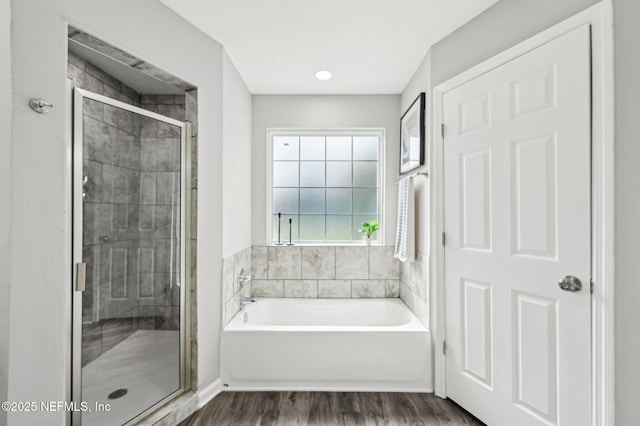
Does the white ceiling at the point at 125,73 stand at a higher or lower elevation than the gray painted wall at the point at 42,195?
higher

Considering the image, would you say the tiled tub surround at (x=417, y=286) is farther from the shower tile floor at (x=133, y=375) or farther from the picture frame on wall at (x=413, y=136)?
the shower tile floor at (x=133, y=375)

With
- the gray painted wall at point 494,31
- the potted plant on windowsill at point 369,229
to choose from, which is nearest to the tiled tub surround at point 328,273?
the potted plant on windowsill at point 369,229

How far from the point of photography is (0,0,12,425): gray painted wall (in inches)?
44.1

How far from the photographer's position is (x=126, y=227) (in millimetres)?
1723

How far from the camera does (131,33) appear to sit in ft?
5.19

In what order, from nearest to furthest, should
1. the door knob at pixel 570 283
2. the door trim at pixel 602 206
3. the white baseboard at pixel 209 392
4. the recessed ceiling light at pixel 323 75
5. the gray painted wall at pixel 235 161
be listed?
the door trim at pixel 602 206
the door knob at pixel 570 283
the white baseboard at pixel 209 392
the gray painted wall at pixel 235 161
the recessed ceiling light at pixel 323 75

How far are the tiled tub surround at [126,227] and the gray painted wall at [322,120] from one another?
113 cm

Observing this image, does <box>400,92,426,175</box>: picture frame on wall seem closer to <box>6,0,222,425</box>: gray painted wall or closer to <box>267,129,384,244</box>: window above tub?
<box>267,129,384,244</box>: window above tub

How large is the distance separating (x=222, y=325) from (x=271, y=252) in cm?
93

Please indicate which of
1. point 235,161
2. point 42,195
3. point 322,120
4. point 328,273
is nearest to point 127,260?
point 42,195

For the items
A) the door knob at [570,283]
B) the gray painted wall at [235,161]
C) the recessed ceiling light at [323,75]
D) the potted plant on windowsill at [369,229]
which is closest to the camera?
the door knob at [570,283]

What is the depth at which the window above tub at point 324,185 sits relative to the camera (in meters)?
3.13

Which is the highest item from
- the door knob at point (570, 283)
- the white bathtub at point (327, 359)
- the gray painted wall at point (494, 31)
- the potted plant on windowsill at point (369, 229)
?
the gray painted wall at point (494, 31)

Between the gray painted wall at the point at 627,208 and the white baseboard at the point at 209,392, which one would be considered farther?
the white baseboard at the point at 209,392
